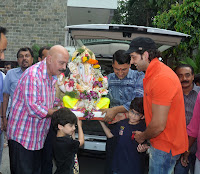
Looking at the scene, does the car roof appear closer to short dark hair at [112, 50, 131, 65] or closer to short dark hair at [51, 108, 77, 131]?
short dark hair at [112, 50, 131, 65]

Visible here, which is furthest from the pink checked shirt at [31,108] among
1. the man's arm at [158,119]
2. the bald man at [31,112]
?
the man's arm at [158,119]

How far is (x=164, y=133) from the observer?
2.74 m

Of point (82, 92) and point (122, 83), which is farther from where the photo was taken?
point (122, 83)

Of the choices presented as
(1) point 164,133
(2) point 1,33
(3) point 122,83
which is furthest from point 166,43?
(2) point 1,33

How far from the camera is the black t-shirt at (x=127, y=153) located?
3443 millimetres

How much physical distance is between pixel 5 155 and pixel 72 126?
3563mm

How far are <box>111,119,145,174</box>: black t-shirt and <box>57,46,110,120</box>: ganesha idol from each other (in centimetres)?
39

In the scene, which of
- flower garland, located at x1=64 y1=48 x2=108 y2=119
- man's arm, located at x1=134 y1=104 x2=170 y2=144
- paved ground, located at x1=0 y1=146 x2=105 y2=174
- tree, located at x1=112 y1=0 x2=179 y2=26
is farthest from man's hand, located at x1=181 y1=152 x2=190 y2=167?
tree, located at x1=112 y1=0 x2=179 y2=26

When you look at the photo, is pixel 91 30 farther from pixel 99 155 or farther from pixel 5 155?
pixel 5 155

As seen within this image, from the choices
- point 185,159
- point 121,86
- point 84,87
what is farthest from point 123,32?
point 185,159

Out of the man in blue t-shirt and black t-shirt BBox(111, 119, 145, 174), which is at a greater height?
the man in blue t-shirt

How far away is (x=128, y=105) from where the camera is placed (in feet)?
11.7

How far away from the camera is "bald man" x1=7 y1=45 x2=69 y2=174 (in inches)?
122

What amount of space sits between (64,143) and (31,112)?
55cm
